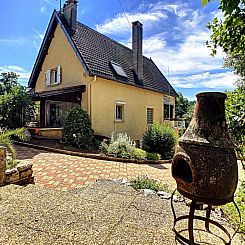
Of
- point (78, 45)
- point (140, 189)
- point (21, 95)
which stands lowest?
point (140, 189)

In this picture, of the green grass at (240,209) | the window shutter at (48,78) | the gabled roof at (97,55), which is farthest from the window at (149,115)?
the green grass at (240,209)

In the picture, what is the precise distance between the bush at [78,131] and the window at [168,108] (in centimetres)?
1135

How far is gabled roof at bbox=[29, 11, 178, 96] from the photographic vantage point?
1289 centimetres

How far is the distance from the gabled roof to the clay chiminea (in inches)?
397

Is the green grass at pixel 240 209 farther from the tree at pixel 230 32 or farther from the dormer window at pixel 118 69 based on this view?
the dormer window at pixel 118 69

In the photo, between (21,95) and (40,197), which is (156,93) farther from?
(40,197)

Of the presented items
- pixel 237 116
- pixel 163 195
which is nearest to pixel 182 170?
pixel 237 116

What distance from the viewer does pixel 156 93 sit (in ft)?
62.5

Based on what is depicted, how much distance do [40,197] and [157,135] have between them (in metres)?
8.38

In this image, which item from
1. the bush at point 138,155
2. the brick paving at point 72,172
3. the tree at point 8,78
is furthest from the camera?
the tree at point 8,78

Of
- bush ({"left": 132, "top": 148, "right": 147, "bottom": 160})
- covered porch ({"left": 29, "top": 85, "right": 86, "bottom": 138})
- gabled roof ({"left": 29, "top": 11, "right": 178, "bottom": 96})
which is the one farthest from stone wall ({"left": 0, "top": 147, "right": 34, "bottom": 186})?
covered porch ({"left": 29, "top": 85, "right": 86, "bottom": 138})

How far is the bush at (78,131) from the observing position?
11047 millimetres

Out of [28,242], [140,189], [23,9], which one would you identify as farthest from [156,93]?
[28,242]

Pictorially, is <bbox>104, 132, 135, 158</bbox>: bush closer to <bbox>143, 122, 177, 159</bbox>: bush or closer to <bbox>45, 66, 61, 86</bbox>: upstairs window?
<bbox>143, 122, 177, 159</bbox>: bush
